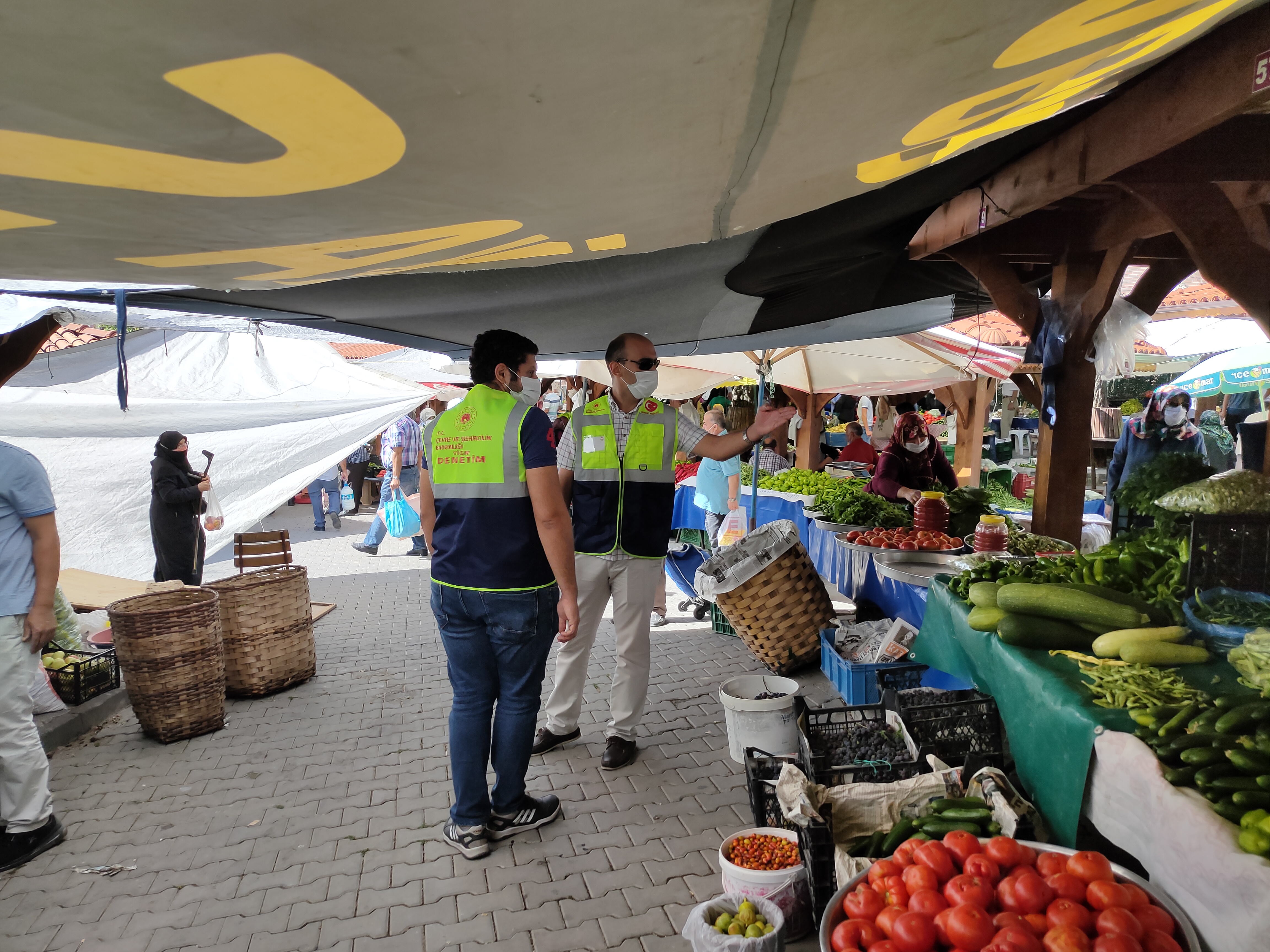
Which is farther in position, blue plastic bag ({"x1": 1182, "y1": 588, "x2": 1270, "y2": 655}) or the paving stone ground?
the paving stone ground

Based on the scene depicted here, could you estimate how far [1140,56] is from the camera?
2.08m

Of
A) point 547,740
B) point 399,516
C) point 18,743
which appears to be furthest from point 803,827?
point 399,516

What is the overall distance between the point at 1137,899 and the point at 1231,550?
1508 millimetres

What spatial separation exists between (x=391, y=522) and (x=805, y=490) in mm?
6126

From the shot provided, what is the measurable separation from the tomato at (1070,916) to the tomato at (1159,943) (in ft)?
0.38

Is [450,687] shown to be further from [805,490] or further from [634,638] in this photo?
[805,490]

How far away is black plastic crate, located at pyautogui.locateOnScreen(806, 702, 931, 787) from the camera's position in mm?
2811

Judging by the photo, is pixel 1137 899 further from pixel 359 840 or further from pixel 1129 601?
pixel 359 840

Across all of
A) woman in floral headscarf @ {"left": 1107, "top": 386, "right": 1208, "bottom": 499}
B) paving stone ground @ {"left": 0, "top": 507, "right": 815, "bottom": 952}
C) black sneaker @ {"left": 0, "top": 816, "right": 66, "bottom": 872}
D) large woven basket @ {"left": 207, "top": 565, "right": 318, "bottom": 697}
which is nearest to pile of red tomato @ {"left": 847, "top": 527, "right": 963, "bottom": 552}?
paving stone ground @ {"left": 0, "top": 507, "right": 815, "bottom": 952}

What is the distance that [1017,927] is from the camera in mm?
1780

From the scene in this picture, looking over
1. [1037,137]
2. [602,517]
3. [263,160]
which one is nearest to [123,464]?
[602,517]

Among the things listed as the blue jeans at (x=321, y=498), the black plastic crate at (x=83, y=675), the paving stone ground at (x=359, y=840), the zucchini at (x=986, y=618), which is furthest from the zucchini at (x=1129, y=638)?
the blue jeans at (x=321, y=498)

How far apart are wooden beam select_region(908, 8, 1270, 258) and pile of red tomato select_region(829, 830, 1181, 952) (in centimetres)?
242

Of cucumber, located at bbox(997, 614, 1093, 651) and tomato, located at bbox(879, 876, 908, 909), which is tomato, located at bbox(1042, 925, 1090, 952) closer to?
tomato, located at bbox(879, 876, 908, 909)
